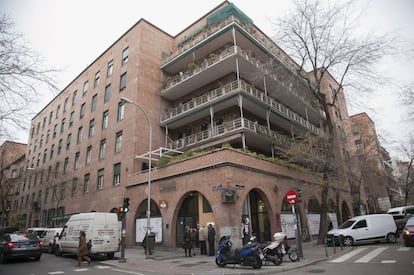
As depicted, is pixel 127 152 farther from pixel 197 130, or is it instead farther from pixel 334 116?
pixel 334 116

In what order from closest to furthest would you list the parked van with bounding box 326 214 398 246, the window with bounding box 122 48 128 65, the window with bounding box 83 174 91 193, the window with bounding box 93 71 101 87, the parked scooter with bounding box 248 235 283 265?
1. the parked scooter with bounding box 248 235 283 265
2. the parked van with bounding box 326 214 398 246
3. the window with bounding box 83 174 91 193
4. the window with bounding box 122 48 128 65
5. the window with bounding box 93 71 101 87

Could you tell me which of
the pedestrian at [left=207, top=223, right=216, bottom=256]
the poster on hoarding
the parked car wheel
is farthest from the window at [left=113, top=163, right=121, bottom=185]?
the parked car wheel

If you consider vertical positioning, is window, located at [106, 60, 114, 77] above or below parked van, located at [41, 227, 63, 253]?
above

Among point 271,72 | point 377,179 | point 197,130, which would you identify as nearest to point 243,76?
point 271,72

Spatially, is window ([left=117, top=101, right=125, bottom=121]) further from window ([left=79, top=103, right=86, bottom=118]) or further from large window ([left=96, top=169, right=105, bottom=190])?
window ([left=79, top=103, right=86, bottom=118])

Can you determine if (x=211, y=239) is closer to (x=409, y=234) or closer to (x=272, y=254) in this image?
(x=272, y=254)

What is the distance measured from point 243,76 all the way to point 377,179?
2149cm

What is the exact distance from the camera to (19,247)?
43.3 ft

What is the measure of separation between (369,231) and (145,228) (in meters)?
15.4

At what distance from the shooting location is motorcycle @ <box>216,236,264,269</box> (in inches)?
400

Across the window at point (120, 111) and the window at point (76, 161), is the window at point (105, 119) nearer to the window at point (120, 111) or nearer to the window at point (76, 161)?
the window at point (120, 111)

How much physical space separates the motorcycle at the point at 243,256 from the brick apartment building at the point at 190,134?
4.07 meters

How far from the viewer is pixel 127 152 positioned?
79.5 feet

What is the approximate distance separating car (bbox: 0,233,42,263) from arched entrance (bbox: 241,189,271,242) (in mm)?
12795
